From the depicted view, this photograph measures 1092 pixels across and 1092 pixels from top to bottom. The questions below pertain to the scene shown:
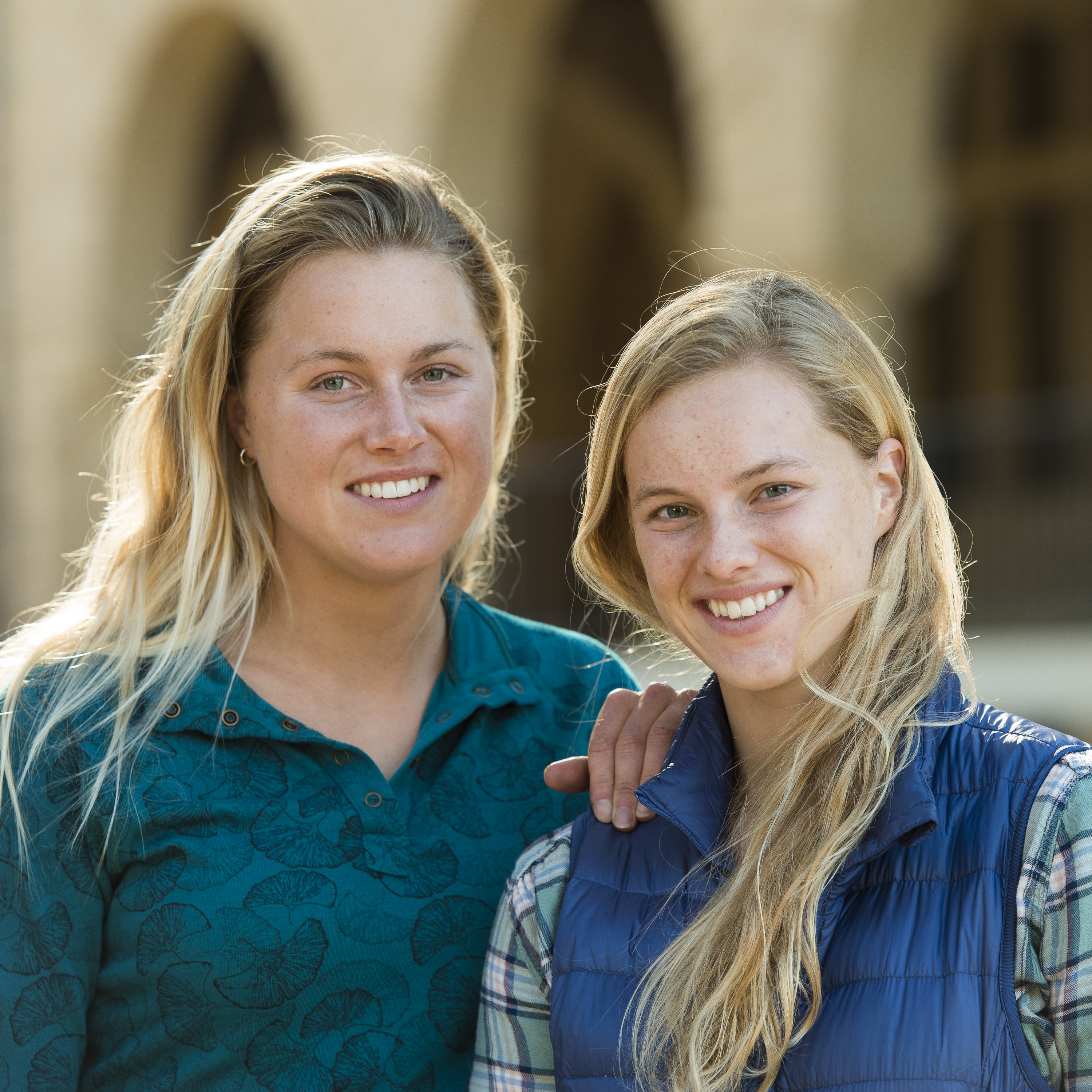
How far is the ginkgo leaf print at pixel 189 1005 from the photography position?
7.39ft

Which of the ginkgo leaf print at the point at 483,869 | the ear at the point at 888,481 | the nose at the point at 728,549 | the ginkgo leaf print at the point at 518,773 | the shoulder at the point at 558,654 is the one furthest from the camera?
the shoulder at the point at 558,654

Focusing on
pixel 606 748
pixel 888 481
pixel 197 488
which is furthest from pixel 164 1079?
pixel 888 481

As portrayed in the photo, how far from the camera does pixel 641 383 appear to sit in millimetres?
2158

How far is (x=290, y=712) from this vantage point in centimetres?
251

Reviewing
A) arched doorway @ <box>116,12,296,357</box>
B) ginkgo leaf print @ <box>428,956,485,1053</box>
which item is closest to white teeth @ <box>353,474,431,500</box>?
ginkgo leaf print @ <box>428,956,485,1053</box>

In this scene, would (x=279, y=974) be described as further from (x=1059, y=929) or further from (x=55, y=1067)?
(x=1059, y=929)

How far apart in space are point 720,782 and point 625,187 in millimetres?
14528

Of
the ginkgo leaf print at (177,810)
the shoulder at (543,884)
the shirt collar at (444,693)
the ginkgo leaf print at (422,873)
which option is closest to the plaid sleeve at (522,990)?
the shoulder at (543,884)

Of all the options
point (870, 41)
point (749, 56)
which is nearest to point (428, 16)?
point (749, 56)

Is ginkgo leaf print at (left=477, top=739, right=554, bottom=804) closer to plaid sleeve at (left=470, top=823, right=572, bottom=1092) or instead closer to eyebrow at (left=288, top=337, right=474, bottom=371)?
plaid sleeve at (left=470, top=823, right=572, bottom=1092)

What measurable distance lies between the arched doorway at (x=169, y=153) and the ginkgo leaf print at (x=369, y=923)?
9793 millimetres

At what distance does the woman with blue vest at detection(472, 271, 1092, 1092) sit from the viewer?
1.74 meters

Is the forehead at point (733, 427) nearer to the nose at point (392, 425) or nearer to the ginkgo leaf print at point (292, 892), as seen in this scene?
the nose at point (392, 425)

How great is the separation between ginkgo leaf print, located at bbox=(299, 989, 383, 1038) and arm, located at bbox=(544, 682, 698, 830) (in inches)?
19.7
